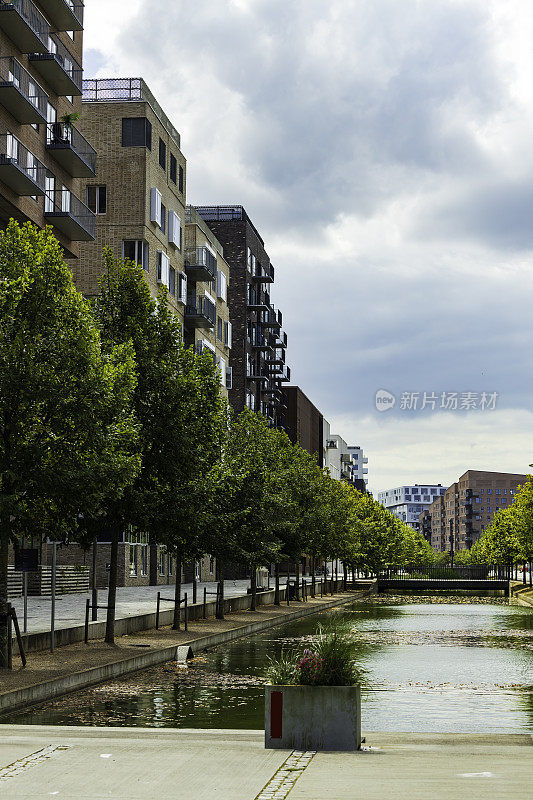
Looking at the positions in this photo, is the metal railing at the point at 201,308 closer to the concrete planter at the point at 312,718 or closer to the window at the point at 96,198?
the window at the point at 96,198

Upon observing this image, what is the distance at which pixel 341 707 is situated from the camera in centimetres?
1167

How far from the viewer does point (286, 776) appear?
9.96 metres

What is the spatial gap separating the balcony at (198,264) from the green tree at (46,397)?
170ft

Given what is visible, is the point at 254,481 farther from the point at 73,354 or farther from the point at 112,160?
the point at 112,160

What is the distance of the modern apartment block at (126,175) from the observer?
61.8 meters

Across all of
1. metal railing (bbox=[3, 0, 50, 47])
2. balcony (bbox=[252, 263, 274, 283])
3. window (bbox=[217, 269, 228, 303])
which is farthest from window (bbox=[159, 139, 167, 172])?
Answer: balcony (bbox=[252, 263, 274, 283])

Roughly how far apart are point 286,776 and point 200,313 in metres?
64.2

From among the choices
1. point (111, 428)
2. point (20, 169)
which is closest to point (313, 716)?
point (111, 428)

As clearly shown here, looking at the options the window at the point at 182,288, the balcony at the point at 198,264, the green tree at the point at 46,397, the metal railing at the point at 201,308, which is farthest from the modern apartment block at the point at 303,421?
the green tree at the point at 46,397

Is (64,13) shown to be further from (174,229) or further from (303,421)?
(303,421)

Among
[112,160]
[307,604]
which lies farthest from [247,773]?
[112,160]

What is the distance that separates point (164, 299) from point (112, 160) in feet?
112

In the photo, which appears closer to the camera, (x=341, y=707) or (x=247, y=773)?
(x=247, y=773)

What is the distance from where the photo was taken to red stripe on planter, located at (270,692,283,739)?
11570mm
